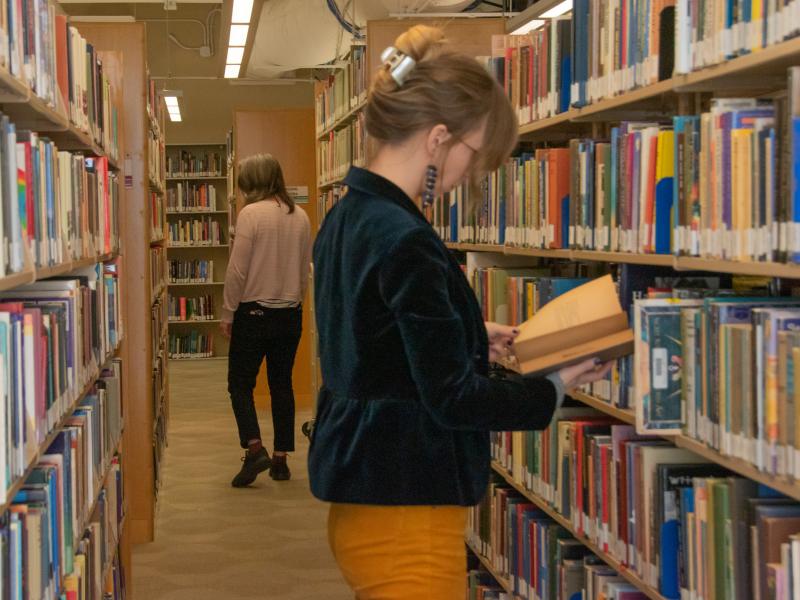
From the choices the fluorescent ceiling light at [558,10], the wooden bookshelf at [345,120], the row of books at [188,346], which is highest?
the fluorescent ceiling light at [558,10]

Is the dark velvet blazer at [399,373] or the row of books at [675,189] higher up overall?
the row of books at [675,189]

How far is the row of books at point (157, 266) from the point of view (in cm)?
627

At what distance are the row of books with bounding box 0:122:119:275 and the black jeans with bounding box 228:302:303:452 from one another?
2340 mm

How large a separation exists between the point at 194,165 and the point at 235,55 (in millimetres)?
4509

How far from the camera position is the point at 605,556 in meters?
2.57

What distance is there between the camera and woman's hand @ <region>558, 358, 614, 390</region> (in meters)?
1.96

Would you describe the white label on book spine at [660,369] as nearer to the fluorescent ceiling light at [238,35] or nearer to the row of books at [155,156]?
the row of books at [155,156]

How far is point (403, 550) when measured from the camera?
1.86 metres

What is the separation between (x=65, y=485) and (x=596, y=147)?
144cm

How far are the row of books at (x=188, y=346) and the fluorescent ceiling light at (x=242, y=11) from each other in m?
6.17

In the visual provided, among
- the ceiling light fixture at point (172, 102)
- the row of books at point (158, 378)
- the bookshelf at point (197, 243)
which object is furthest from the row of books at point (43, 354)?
the bookshelf at point (197, 243)

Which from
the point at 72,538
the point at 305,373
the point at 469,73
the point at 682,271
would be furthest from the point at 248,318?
the point at 469,73

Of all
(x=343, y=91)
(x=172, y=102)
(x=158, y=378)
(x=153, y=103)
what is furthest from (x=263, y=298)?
(x=172, y=102)

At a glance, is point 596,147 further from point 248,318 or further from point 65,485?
point 248,318
